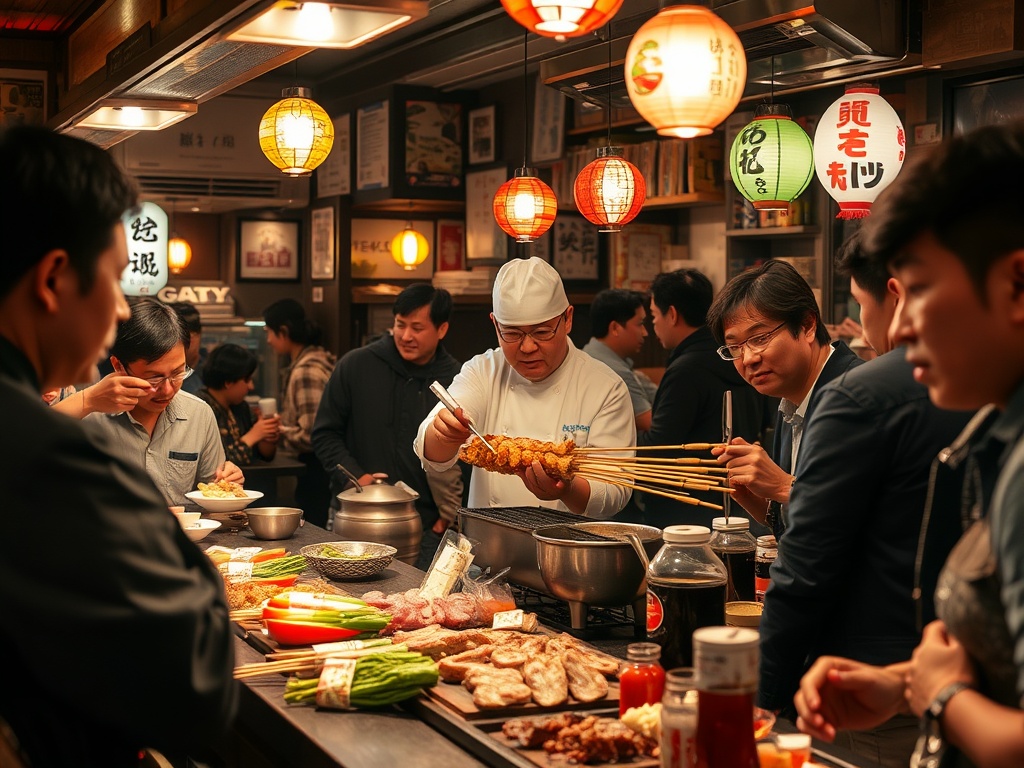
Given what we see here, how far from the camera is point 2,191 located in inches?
60.5

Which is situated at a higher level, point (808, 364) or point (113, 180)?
point (113, 180)

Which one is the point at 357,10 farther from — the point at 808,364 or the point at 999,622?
the point at 999,622

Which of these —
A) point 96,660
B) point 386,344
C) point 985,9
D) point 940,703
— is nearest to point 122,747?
point 96,660

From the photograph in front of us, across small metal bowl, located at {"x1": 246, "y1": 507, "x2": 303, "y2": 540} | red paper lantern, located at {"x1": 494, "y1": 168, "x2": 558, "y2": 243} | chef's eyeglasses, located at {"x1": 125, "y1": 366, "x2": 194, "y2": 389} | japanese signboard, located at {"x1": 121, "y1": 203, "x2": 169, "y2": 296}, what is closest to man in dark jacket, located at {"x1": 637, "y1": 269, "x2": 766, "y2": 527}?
red paper lantern, located at {"x1": 494, "y1": 168, "x2": 558, "y2": 243}

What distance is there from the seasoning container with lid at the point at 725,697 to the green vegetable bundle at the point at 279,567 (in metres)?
2.11

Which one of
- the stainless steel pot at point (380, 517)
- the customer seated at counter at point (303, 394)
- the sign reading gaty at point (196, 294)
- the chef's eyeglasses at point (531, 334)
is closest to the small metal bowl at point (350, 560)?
the stainless steel pot at point (380, 517)

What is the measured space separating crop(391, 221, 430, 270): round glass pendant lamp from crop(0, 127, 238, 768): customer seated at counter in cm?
780

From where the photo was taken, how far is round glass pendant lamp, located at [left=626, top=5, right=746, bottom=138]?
3287 mm

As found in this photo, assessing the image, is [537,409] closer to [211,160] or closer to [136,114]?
[136,114]

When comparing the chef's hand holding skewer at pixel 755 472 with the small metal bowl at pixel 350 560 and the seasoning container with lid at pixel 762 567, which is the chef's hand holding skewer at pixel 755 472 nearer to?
the seasoning container with lid at pixel 762 567

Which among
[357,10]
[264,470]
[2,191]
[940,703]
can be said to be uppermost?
[357,10]

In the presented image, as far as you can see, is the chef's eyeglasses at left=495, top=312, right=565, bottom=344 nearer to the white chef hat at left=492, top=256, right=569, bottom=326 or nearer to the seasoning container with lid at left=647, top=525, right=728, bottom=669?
the white chef hat at left=492, top=256, right=569, bottom=326

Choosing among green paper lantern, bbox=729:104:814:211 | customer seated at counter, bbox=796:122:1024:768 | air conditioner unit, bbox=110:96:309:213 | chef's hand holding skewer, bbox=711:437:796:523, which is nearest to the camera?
customer seated at counter, bbox=796:122:1024:768

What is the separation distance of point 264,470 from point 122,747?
17.9 feet
